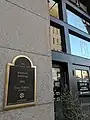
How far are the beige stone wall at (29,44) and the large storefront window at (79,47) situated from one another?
227cm

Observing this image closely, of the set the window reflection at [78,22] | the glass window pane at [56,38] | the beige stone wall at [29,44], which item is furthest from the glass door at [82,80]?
the beige stone wall at [29,44]

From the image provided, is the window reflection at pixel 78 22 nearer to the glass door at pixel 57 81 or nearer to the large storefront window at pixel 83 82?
the large storefront window at pixel 83 82

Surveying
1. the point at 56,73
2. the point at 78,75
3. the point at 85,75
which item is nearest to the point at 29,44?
the point at 56,73

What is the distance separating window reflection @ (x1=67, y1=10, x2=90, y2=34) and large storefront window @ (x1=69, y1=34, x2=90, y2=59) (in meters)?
0.42

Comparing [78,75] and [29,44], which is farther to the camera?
[78,75]

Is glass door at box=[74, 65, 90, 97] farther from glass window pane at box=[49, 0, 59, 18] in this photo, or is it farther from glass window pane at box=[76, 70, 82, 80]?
glass window pane at box=[49, 0, 59, 18]

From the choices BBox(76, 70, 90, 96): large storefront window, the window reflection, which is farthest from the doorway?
the window reflection

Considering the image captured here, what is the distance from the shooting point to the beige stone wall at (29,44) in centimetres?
183

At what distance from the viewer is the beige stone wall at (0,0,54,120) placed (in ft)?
5.99

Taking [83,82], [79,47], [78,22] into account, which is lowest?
[83,82]

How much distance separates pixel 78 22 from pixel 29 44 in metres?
3.68

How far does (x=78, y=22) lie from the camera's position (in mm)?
5348

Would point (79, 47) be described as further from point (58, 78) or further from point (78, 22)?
point (58, 78)

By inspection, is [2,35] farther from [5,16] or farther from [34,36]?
[34,36]
